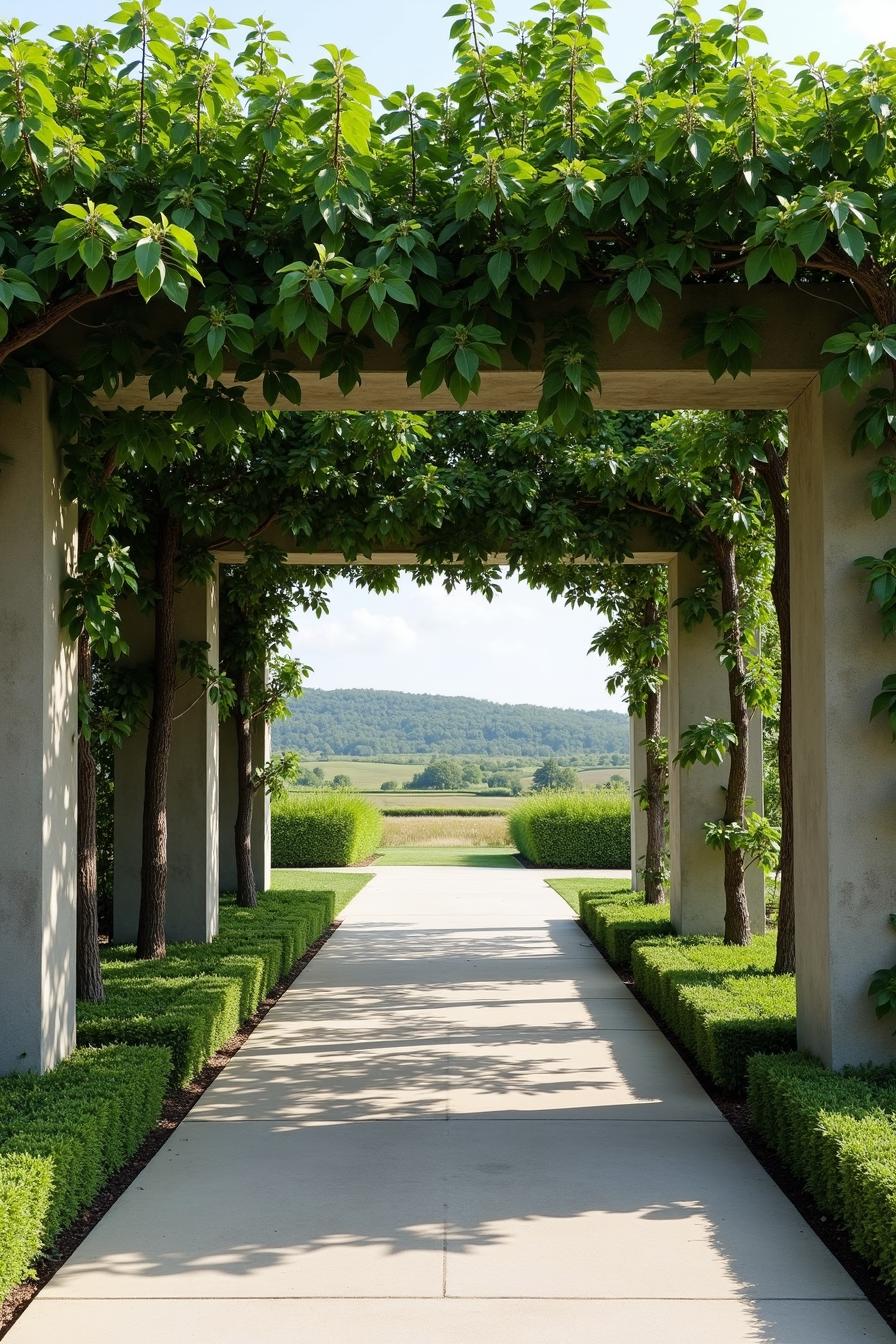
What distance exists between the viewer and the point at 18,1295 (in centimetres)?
356

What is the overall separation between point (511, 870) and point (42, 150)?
18053 mm

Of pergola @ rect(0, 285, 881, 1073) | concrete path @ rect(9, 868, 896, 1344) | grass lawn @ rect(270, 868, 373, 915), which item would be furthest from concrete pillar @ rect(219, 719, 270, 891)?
pergola @ rect(0, 285, 881, 1073)

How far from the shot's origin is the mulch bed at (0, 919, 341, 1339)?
356cm

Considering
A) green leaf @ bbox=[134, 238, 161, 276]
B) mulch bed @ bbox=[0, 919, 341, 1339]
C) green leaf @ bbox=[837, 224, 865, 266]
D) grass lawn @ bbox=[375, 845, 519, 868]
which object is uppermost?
green leaf @ bbox=[837, 224, 865, 266]

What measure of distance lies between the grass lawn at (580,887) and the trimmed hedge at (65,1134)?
8.43 m

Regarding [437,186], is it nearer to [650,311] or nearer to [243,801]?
[650,311]

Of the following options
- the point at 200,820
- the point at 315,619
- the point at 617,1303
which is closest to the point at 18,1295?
the point at 617,1303

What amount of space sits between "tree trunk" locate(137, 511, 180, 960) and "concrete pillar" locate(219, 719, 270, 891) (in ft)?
12.6

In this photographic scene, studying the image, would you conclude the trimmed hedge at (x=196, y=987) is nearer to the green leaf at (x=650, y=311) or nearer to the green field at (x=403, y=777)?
the green leaf at (x=650, y=311)

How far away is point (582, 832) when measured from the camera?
71.3 ft

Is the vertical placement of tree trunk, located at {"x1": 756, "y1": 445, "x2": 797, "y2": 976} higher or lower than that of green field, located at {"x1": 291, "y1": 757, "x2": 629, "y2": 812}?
higher

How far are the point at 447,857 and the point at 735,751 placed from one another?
17.0m

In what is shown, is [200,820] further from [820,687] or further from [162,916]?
[820,687]

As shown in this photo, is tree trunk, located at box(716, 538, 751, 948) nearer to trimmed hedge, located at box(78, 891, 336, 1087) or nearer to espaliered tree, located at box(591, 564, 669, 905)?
espaliered tree, located at box(591, 564, 669, 905)
